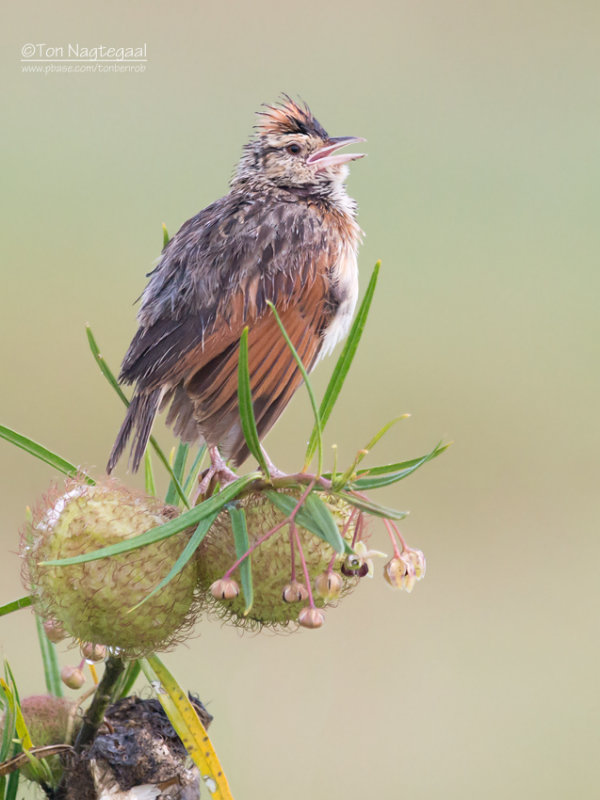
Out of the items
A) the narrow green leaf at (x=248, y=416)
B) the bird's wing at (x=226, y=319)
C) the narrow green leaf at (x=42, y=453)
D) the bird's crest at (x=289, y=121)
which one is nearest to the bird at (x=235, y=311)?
the bird's wing at (x=226, y=319)

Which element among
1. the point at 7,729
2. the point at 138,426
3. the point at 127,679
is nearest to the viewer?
the point at 7,729

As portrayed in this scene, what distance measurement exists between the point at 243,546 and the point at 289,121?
1810 millimetres

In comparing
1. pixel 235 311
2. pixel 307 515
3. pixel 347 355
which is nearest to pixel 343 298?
pixel 235 311

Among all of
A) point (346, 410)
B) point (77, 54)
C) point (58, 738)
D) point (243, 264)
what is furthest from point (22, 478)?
point (58, 738)

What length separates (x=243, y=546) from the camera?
125 centimetres

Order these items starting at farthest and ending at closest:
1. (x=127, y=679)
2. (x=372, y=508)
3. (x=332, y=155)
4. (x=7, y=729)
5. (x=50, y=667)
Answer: (x=332, y=155) → (x=50, y=667) → (x=127, y=679) → (x=7, y=729) → (x=372, y=508)

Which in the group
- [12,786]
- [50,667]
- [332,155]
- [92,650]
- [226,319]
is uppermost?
[332,155]

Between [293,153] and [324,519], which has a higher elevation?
[293,153]

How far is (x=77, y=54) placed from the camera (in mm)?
10430

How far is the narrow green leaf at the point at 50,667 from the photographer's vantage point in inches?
62.4

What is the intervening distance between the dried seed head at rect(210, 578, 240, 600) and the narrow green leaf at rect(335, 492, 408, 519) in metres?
0.18

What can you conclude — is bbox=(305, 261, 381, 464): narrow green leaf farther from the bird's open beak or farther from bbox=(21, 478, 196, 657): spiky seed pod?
the bird's open beak

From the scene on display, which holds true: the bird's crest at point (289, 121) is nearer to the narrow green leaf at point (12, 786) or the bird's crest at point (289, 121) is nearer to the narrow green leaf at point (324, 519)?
the narrow green leaf at point (324, 519)

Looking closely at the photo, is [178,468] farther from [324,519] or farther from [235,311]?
[324,519]
